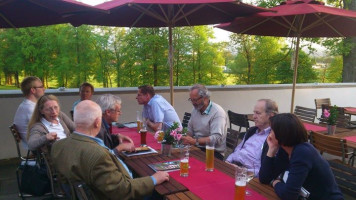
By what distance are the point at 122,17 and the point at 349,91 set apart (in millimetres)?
6944

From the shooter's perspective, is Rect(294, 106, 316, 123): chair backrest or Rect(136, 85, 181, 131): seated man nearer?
Rect(136, 85, 181, 131): seated man

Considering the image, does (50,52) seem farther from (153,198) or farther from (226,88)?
(153,198)

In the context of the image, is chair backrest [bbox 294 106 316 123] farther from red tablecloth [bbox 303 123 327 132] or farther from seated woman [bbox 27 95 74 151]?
seated woman [bbox 27 95 74 151]

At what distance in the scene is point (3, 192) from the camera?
12.7 feet

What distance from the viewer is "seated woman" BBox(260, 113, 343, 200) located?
1805 mm

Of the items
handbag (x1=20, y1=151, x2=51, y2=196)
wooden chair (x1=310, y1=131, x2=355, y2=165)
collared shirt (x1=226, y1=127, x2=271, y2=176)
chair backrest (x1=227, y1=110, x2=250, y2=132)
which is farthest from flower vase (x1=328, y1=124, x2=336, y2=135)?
handbag (x1=20, y1=151, x2=51, y2=196)

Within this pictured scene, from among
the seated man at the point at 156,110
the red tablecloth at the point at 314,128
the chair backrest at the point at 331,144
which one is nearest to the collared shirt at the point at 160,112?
the seated man at the point at 156,110

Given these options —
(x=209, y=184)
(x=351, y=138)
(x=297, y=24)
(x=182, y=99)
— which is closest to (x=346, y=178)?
(x=209, y=184)

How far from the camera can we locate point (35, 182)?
293 centimetres

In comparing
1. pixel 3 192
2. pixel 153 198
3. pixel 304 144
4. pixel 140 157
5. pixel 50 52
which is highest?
pixel 50 52

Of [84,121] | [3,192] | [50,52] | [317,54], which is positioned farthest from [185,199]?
[317,54]

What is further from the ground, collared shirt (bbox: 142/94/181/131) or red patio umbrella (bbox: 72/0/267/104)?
red patio umbrella (bbox: 72/0/267/104)

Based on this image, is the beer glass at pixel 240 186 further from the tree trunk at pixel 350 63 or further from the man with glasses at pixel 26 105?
the tree trunk at pixel 350 63

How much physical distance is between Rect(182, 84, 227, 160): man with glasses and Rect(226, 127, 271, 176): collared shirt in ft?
1.27
